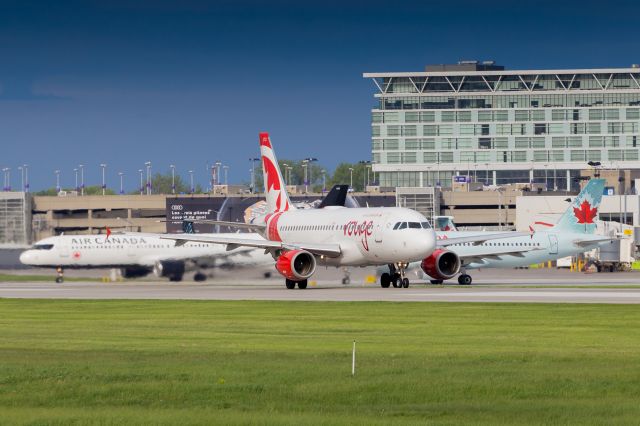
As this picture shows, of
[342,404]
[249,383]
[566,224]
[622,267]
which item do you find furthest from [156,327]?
[622,267]

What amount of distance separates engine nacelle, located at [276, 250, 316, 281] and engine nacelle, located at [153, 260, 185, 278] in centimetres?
1840

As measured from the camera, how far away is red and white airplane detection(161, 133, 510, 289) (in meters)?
73.1

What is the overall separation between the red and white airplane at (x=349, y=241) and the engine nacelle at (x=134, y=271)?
19.3m

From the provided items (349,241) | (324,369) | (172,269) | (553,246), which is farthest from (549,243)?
(324,369)

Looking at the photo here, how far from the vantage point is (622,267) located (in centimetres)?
13588

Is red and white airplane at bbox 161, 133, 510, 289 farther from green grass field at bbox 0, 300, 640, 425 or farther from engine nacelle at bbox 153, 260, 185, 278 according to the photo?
green grass field at bbox 0, 300, 640, 425

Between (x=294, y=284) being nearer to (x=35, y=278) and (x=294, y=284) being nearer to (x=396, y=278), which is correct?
(x=396, y=278)

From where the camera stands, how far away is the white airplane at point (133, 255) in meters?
90.8

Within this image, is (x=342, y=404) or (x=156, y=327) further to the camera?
(x=156, y=327)

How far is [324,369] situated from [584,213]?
74.1 metres

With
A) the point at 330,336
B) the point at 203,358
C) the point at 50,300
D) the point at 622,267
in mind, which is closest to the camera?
the point at 203,358

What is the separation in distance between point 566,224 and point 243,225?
2696 centimetres

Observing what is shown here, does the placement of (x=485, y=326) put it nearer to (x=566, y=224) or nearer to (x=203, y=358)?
(x=203, y=358)

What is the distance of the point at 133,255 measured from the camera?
344 feet
